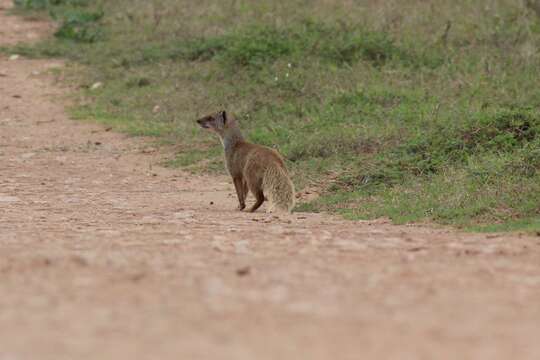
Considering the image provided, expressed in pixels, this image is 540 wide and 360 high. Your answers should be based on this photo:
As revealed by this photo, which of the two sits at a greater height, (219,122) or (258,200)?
(219,122)

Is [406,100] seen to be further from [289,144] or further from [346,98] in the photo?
[289,144]

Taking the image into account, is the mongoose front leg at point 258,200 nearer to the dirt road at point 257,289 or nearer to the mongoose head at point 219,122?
the dirt road at point 257,289

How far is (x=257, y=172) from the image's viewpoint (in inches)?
331

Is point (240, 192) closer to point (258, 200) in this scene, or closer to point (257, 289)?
point (258, 200)

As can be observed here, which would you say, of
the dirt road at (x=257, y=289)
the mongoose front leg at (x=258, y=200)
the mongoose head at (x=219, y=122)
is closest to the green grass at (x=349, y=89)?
the mongoose front leg at (x=258, y=200)

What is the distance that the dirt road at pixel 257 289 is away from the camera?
11.4ft

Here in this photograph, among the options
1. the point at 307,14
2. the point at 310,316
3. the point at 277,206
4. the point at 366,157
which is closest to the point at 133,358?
the point at 310,316

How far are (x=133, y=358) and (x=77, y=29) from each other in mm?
13935

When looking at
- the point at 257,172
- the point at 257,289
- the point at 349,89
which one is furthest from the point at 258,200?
the point at 257,289

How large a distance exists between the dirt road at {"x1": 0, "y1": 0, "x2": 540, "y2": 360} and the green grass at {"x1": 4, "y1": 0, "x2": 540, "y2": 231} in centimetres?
107

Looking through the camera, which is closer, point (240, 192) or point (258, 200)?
point (258, 200)

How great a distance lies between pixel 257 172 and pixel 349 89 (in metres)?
3.78

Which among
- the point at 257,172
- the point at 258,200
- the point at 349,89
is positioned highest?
the point at 349,89

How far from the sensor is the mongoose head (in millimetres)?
9320
